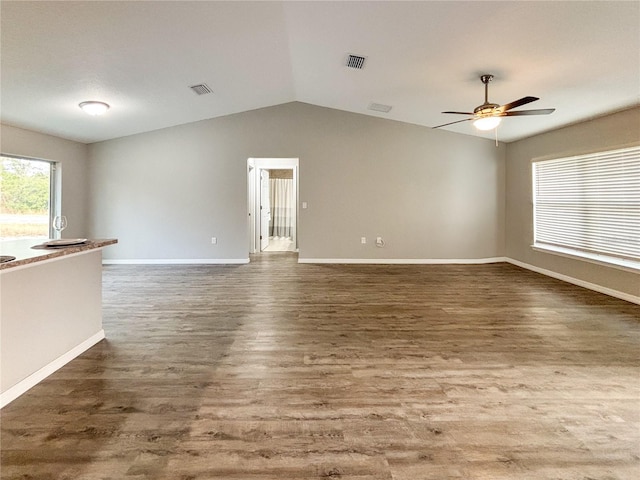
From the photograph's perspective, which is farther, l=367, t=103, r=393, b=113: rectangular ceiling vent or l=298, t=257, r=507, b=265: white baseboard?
l=298, t=257, r=507, b=265: white baseboard

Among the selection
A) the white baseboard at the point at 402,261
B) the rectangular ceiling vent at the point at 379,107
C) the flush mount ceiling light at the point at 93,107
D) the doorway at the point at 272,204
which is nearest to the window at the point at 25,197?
the flush mount ceiling light at the point at 93,107

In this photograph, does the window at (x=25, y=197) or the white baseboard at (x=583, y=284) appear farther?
the window at (x=25, y=197)

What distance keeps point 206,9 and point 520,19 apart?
9.09 ft

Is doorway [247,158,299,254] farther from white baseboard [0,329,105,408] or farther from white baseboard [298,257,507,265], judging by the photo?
white baseboard [0,329,105,408]

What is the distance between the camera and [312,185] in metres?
6.60

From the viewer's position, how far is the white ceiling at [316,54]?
2.82 m

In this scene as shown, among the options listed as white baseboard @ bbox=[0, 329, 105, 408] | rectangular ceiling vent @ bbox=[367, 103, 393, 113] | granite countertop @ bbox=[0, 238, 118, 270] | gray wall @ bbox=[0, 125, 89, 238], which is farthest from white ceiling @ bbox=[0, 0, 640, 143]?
white baseboard @ bbox=[0, 329, 105, 408]

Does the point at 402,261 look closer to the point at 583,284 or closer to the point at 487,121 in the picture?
the point at 583,284

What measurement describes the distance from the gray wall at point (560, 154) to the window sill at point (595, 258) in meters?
0.07

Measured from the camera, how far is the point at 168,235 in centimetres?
662

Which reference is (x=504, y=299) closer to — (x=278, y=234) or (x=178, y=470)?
(x=178, y=470)

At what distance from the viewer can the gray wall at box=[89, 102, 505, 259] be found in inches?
257

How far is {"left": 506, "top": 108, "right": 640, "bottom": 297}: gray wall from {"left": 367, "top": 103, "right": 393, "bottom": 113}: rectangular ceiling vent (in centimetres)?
260

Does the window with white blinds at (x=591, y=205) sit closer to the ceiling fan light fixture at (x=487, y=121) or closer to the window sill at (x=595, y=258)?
the window sill at (x=595, y=258)
